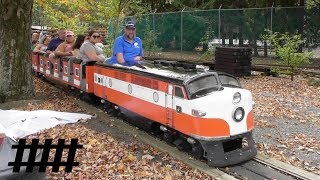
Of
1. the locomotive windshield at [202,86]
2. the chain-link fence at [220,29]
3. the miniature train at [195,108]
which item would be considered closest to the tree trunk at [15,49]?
the miniature train at [195,108]

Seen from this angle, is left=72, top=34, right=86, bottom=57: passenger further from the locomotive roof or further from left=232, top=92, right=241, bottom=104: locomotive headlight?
left=232, top=92, right=241, bottom=104: locomotive headlight

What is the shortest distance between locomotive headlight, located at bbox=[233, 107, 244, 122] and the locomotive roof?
2.54ft

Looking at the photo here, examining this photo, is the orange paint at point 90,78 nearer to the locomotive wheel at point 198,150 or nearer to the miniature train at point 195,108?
the miniature train at point 195,108

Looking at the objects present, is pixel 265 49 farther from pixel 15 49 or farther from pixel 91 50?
pixel 15 49

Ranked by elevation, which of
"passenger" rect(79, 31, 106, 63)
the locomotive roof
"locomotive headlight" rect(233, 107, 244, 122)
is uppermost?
"passenger" rect(79, 31, 106, 63)

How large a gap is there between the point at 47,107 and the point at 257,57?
→ 1433 centimetres

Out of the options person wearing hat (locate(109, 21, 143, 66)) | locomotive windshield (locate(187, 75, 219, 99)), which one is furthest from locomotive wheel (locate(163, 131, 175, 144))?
person wearing hat (locate(109, 21, 143, 66))

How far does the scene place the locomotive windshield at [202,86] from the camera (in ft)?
21.7

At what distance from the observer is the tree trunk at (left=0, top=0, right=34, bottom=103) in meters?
10.5

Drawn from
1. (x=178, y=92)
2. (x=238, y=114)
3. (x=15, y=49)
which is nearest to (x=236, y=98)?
(x=238, y=114)

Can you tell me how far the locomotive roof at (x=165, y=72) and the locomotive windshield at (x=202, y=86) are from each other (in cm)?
11

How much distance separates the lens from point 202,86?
265 inches

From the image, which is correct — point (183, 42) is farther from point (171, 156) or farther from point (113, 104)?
point (171, 156)

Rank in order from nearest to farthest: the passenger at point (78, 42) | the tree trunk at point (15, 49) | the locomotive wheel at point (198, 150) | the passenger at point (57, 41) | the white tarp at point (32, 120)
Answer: the locomotive wheel at point (198, 150) → the white tarp at point (32, 120) → the tree trunk at point (15, 49) → the passenger at point (78, 42) → the passenger at point (57, 41)
